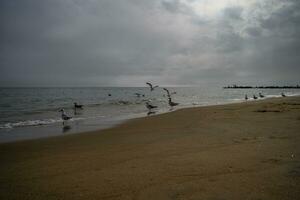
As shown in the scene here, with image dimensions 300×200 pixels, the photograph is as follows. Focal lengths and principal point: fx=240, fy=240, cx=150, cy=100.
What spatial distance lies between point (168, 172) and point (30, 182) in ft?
9.05

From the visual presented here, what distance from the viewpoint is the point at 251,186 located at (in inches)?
165

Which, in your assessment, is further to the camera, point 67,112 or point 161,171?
point 67,112

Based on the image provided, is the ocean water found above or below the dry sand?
below

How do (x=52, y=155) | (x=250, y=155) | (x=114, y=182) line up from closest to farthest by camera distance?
1. (x=114, y=182)
2. (x=250, y=155)
3. (x=52, y=155)

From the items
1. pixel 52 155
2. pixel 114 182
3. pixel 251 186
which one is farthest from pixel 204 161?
pixel 52 155

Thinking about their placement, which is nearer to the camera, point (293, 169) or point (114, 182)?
point (114, 182)

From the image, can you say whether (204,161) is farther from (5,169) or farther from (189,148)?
(5,169)

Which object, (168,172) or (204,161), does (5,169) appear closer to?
(168,172)

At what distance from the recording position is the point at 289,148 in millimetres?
6543

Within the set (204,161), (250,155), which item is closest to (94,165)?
(204,161)

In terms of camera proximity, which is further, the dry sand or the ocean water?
the ocean water

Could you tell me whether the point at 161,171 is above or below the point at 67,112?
above

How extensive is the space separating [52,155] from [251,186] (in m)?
5.44

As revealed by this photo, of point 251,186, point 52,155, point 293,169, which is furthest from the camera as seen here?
point 52,155
